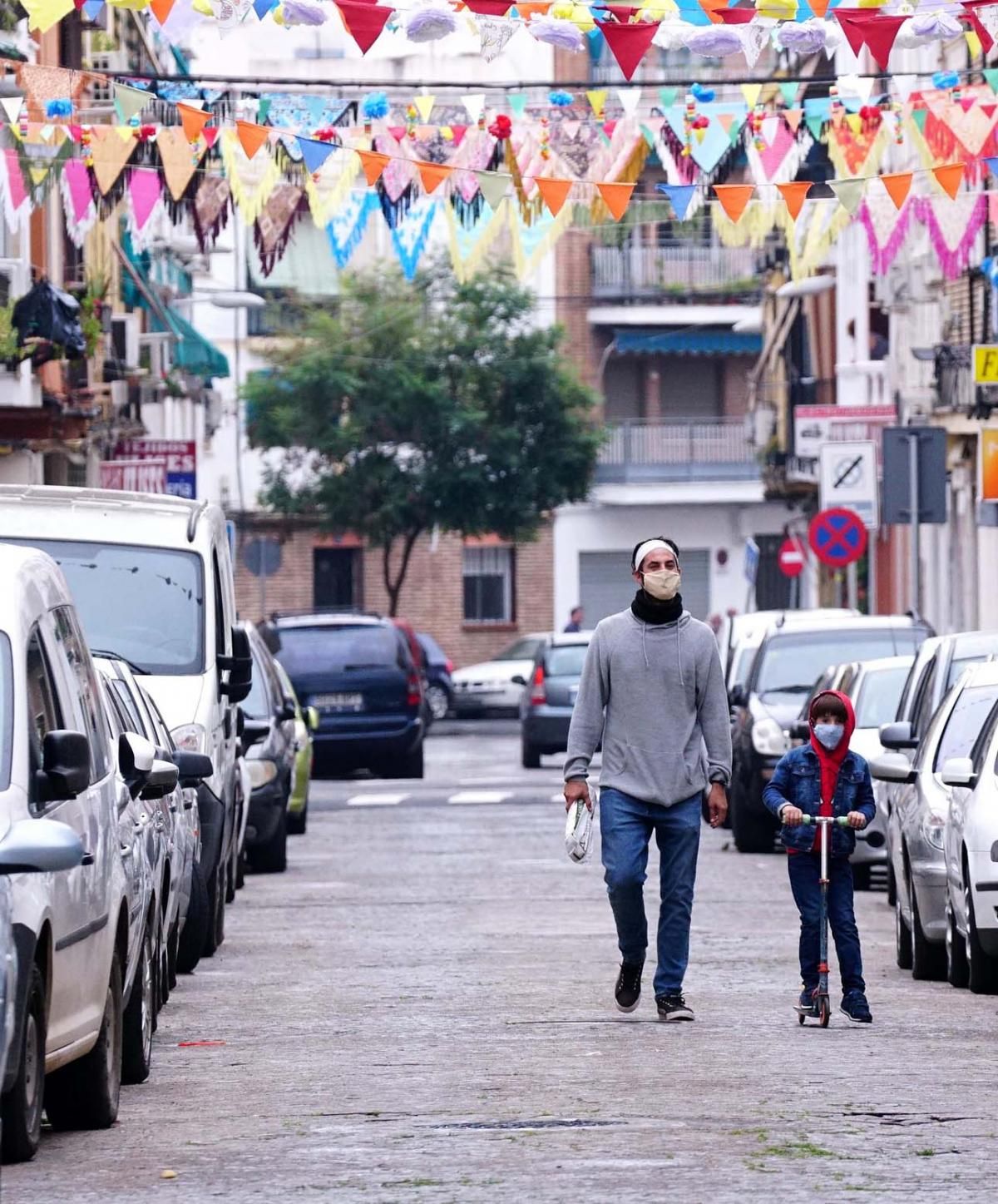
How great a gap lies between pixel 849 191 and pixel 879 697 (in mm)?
3966

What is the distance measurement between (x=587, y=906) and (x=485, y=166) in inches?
214

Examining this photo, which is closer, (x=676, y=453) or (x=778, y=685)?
(x=778, y=685)

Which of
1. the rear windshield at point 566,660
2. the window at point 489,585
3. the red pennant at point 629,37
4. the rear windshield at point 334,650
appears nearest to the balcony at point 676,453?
the window at point 489,585

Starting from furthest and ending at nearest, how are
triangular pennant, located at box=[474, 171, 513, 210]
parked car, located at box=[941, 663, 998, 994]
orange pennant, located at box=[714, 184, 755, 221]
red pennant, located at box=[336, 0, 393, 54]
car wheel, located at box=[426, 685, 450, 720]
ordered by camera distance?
car wheel, located at box=[426, 685, 450, 720] → orange pennant, located at box=[714, 184, 755, 221] → triangular pennant, located at box=[474, 171, 513, 210] → red pennant, located at box=[336, 0, 393, 54] → parked car, located at box=[941, 663, 998, 994]

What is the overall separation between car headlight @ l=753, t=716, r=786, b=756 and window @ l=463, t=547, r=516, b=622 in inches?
1670

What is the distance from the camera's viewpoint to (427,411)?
5931cm

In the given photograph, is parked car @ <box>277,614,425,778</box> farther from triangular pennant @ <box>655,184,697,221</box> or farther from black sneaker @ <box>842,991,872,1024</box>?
black sneaker @ <box>842,991,872,1024</box>

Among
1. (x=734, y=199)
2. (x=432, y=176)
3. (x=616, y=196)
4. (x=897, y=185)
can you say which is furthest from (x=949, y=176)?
(x=432, y=176)

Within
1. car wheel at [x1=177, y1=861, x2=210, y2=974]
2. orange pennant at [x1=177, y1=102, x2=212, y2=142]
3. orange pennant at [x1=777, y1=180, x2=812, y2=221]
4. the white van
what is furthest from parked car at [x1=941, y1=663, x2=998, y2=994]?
orange pennant at [x1=177, y1=102, x2=212, y2=142]

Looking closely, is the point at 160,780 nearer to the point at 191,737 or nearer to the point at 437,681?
the point at 191,737

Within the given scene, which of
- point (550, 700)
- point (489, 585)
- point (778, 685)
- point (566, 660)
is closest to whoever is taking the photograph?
point (778, 685)

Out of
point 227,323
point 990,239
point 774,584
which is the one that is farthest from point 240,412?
point 990,239

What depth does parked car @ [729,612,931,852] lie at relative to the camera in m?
23.6

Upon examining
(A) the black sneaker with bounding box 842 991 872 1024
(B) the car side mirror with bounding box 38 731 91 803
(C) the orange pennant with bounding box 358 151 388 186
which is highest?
(C) the orange pennant with bounding box 358 151 388 186
